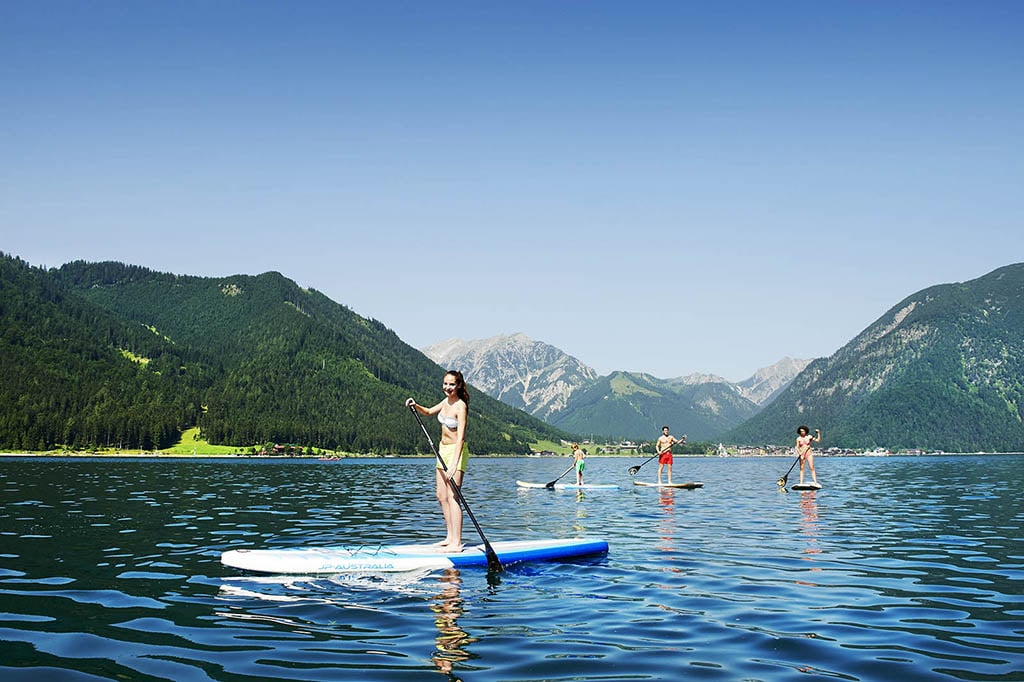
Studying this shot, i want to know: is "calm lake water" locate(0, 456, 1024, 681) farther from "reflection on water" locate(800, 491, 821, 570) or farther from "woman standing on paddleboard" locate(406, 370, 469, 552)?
"woman standing on paddleboard" locate(406, 370, 469, 552)

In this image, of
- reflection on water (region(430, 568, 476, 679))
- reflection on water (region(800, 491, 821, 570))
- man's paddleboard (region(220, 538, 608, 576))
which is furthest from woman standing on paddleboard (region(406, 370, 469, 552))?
reflection on water (region(800, 491, 821, 570))

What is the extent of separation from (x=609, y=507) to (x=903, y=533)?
1580cm

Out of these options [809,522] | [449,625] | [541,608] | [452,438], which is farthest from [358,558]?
[809,522]

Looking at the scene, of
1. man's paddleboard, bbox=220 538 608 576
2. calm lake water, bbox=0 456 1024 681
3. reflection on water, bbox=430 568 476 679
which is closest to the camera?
calm lake water, bbox=0 456 1024 681

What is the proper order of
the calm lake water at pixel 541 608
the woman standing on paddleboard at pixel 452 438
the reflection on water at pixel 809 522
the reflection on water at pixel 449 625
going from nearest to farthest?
the calm lake water at pixel 541 608, the reflection on water at pixel 449 625, the woman standing on paddleboard at pixel 452 438, the reflection on water at pixel 809 522

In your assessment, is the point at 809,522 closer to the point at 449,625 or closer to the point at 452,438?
the point at 452,438

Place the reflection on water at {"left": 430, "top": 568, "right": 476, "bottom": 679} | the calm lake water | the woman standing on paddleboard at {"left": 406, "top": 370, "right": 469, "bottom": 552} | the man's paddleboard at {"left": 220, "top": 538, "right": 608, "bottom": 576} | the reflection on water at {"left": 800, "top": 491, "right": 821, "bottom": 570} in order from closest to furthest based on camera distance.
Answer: the calm lake water
the reflection on water at {"left": 430, "top": 568, "right": 476, "bottom": 679}
the man's paddleboard at {"left": 220, "top": 538, "right": 608, "bottom": 576}
the woman standing on paddleboard at {"left": 406, "top": 370, "right": 469, "bottom": 552}
the reflection on water at {"left": 800, "top": 491, "right": 821, "bottom": 570}

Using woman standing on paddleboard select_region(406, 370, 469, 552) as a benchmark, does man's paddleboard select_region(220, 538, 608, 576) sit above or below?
below

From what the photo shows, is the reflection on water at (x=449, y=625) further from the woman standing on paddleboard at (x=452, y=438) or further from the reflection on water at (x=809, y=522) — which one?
the reflection on water at (x=809, y=522)

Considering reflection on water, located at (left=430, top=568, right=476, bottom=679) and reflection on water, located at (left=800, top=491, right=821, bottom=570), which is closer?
reflection on water, located at (left=430, top=568, right=476, bottom=679)

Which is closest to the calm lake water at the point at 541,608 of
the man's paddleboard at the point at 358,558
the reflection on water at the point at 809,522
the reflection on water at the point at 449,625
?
the reflection on water at the point at 449,625

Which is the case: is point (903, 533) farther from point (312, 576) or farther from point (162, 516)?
point (162, 516)

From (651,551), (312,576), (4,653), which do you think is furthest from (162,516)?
(4,653)

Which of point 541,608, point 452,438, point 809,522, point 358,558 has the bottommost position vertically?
point 809,522
